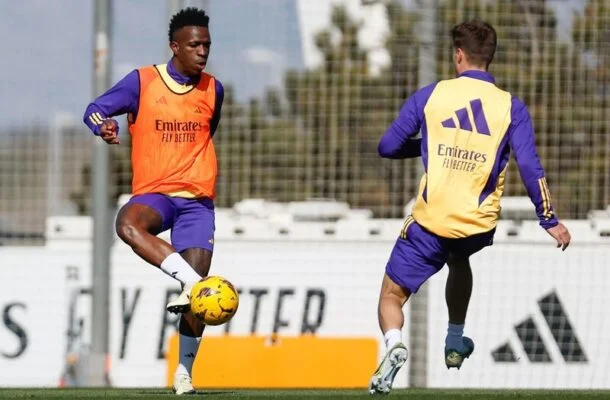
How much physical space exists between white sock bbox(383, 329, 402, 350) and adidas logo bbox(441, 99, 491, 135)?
1127 mm

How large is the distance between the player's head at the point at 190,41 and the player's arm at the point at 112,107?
29 centimetres

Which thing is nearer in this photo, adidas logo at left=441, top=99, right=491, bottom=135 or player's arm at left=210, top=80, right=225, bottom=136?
adidas logo at left=441, top=99, right=491, bottom=135

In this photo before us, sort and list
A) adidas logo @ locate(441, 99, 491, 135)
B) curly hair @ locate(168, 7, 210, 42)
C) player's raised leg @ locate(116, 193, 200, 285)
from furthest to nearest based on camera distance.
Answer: curly hair @ locate(168, 7, 210, 42) → player's raised leg @ locate(116, 193, 200, 285) → adidas logo @ locate(441, 99, 491, 135)

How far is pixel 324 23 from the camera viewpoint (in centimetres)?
1820

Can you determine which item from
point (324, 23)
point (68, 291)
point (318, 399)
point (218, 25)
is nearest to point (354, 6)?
point (324, 23)

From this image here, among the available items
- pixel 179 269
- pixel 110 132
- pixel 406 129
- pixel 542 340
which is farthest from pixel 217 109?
pixel 542 340

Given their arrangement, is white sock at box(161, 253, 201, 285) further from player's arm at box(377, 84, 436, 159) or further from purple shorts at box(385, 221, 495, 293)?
player's arm at box(377, 84, 436, 159)

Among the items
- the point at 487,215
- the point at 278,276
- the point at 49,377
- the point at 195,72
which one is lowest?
the point at 49,377

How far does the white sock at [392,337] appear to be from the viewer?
877 cm

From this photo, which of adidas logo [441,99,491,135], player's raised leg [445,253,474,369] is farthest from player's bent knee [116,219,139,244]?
adidas logo [441,99,491,135]

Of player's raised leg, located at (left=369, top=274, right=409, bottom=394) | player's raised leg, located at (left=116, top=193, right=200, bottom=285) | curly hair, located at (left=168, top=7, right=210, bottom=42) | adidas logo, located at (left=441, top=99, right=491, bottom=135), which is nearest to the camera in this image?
player's raised leg, located at (left=369, top=274, right=409, bottom=394)

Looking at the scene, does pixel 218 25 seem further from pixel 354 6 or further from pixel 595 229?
pixel 595 229

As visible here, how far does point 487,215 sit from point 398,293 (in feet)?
2.11

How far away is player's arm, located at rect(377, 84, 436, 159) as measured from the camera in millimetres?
8984
